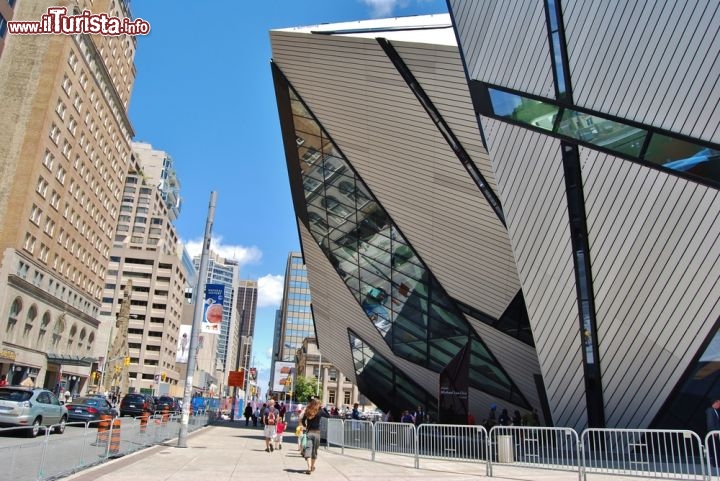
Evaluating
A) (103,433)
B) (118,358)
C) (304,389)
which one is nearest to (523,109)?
(103,433)

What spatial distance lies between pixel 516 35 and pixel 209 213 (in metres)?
12.1

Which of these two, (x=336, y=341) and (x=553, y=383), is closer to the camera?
(x=553, y=383)

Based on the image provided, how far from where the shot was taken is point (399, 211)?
25047mm

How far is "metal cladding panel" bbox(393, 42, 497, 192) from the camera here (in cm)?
1855

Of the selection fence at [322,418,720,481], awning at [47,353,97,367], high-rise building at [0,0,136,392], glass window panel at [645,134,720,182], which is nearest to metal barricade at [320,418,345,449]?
fence at [322,418,720,481]

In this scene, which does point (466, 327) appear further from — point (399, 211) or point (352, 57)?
point (352, 57)

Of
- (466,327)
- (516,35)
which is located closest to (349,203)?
(466,327)

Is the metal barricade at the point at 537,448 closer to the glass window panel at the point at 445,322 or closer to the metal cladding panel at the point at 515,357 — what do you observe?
the metal cladding panel at the point at 515,357

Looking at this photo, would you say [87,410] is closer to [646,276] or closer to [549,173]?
[549,173]

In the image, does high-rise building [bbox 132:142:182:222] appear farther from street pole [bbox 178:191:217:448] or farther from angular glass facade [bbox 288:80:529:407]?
street pole [bbox 178:191:217:448]

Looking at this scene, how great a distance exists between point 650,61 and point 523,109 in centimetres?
380

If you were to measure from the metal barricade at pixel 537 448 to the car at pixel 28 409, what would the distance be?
11665mm

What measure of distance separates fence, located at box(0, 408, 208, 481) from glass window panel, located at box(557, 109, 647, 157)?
45.5ft

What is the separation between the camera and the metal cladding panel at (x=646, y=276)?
14.3m
